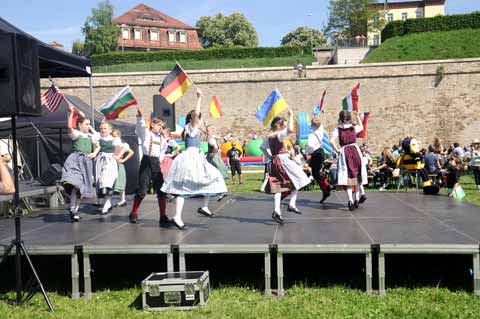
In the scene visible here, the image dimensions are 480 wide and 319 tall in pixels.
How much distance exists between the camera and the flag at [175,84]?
817 centimetres

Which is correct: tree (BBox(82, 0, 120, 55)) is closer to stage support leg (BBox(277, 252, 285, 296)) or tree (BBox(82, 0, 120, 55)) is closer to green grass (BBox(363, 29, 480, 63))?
green grass (BBox(363, 29, 480, 63))

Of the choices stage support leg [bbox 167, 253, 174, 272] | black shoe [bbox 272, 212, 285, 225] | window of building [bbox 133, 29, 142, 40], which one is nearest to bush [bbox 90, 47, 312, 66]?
black shoe [bbox 272, 212, 285, 225]

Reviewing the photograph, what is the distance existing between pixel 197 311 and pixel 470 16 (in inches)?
1584

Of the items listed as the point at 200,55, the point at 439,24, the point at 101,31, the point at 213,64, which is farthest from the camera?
the point at 101,31

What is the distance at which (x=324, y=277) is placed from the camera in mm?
6188

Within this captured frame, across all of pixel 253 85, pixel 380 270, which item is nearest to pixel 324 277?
pixel 380 270

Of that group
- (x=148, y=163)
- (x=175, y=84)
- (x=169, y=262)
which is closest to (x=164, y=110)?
(x=175, y=84)

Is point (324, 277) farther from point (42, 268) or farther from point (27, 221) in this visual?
point (27, 221)

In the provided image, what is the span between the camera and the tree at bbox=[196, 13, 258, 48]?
83062 mm

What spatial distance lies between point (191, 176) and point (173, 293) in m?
2.16

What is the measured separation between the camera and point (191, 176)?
692 centimetres

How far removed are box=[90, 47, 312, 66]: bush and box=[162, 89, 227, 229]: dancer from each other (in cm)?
3679

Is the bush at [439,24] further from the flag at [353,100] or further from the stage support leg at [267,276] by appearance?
the stage support leg at [267,276]

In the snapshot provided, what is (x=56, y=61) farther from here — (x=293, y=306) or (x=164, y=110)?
(x=293, y=306)
